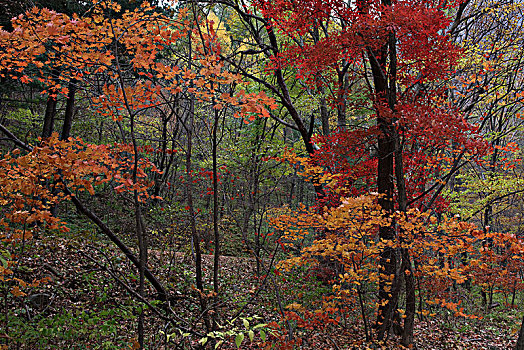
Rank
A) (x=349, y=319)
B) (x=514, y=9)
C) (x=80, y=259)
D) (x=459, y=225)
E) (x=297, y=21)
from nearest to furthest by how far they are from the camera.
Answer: (x=459, y=225) < (x=297, y=21) < (x=80, y=259) < (x=349, y=319) < (x=514, y=9)

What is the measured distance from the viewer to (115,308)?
4.09 metres

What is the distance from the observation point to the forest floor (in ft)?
12.1

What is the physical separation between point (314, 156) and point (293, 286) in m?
3.95

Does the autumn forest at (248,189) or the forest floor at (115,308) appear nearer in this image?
the autumn forest at (248,189)

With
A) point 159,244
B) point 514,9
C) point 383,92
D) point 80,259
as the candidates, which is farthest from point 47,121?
point 514,9

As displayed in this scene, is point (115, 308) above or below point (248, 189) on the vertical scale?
below

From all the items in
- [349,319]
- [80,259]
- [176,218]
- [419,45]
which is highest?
[419,45]

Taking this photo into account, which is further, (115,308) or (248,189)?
(248,189)

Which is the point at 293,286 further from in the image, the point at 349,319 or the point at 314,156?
the point at 314,156

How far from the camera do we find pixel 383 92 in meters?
5.30

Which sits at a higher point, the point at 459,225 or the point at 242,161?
the point at 242,161

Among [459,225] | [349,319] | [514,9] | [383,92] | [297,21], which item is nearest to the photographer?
[459,225]

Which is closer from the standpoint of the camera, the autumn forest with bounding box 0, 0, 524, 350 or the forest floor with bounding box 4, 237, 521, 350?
the autumn forest with bounding box 0, 0, 524, 350

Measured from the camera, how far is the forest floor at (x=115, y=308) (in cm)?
370
